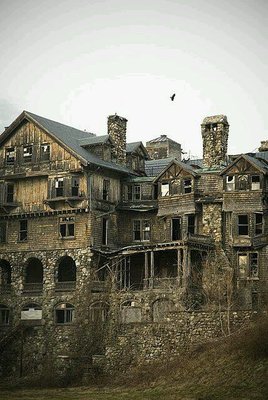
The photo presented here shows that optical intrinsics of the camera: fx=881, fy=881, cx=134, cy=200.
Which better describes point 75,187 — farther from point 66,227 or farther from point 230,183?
point 230,183

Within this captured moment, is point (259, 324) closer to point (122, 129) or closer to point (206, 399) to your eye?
point (206, 399)

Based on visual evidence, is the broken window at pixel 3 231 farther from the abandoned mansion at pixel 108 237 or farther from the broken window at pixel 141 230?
the broken window at pixel 141 230

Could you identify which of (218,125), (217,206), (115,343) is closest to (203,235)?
(217,206)

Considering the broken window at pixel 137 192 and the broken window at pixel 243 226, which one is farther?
the broken window at pixel 137 192

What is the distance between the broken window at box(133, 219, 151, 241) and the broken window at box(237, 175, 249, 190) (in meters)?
8.69

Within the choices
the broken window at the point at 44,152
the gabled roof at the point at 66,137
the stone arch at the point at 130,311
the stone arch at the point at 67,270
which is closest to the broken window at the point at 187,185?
the gabled roof at the point at 66,137

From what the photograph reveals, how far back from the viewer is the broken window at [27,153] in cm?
7038

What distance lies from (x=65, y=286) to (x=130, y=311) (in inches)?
239

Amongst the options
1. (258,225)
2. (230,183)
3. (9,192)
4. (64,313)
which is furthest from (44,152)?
(258,225)

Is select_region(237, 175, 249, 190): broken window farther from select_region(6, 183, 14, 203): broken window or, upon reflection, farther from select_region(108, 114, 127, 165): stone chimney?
select_region(6, 183, 14, 203): broken window

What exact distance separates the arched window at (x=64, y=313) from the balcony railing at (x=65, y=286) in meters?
1.13

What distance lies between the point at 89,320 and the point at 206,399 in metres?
21.1

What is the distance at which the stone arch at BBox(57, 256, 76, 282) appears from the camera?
70125 mm

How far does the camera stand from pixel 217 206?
66500mm
